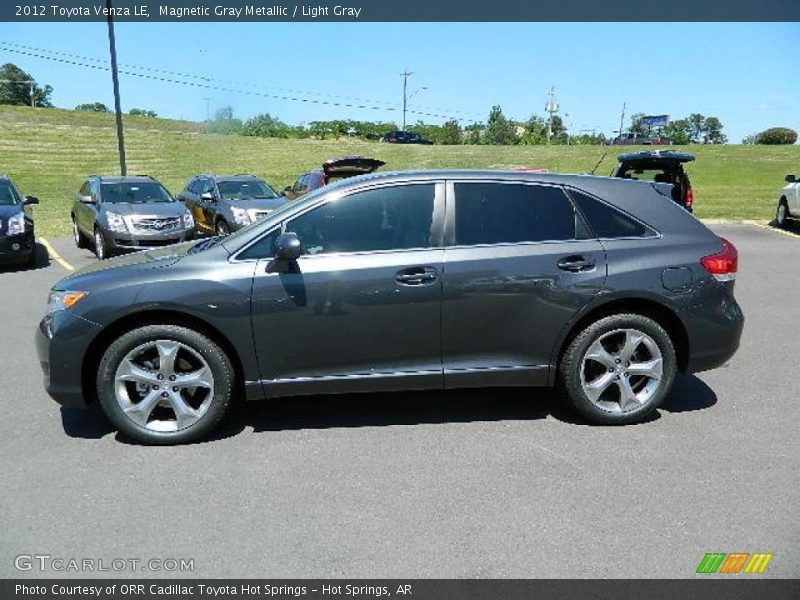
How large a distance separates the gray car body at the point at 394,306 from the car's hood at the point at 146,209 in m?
7.30

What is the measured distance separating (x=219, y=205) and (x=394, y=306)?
32.0ft

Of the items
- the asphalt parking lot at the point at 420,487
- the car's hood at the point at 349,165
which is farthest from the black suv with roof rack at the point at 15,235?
the asphalt parking lot at the point at 420,487

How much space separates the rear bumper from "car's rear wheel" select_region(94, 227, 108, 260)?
384 inches

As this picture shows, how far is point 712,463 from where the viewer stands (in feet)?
11.6

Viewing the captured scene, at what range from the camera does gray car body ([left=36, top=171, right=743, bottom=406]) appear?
369 cm

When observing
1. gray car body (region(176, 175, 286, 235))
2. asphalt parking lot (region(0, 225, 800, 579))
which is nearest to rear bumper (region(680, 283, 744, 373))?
asphalt parking lot (region(0, 225, 800, 579))

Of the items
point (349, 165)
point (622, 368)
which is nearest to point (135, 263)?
point (622, 368)

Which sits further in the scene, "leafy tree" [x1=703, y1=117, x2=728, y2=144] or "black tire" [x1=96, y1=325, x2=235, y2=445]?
"leafy tree" [x1=703, y1=117, x2=728, y2=144]

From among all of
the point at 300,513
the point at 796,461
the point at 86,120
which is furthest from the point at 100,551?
the point at 86,120

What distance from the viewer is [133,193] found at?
12023 mm

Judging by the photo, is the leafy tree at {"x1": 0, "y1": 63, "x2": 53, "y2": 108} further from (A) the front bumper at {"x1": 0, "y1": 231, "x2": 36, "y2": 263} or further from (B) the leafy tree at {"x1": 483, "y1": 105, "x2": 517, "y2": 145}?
(A) the front bumper at {"x1": 0, "y1": 231, "x2": 36, "y2": 263}

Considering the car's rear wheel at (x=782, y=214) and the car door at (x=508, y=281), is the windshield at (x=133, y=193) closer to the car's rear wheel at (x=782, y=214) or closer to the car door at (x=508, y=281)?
the car door at (x=508, y=281)

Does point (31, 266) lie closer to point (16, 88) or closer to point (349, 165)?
point (349, 165)

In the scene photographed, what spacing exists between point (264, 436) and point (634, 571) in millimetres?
2287
